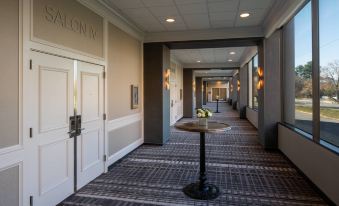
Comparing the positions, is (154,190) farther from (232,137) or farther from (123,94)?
(232,137)

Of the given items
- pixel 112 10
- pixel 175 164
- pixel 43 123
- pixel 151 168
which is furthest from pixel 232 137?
pixel 43 123

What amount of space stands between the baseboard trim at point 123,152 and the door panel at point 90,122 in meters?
0.40

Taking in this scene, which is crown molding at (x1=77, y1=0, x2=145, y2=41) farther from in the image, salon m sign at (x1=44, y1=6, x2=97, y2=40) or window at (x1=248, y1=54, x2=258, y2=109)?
window at (x1=248, y1=54, x2=258, y2=109)

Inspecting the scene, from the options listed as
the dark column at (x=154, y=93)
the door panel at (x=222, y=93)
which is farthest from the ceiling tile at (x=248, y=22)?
the door panel at (x=222, y=93)

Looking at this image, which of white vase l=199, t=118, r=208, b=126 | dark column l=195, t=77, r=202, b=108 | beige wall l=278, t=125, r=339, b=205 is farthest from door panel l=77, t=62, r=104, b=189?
dark column l=195, t=77, r=202, b=108

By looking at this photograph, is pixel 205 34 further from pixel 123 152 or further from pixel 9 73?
pixel 9 73

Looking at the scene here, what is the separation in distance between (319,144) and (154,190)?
2548 mm

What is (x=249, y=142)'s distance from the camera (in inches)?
278

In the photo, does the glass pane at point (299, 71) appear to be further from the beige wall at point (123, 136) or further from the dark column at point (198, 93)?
the dark column at point (198, 93)

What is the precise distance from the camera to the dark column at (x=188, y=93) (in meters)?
14.1

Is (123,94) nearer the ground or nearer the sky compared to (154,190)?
nearer the sky

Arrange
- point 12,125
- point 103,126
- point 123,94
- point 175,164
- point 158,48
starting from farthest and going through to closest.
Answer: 1. point 158,48
2. point 123,94
3. point 175,164
4. point 103,126
5. point 12,125

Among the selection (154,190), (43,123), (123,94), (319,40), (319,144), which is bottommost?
(154,190)

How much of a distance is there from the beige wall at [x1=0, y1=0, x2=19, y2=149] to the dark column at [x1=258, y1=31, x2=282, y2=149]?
5.39 metres
